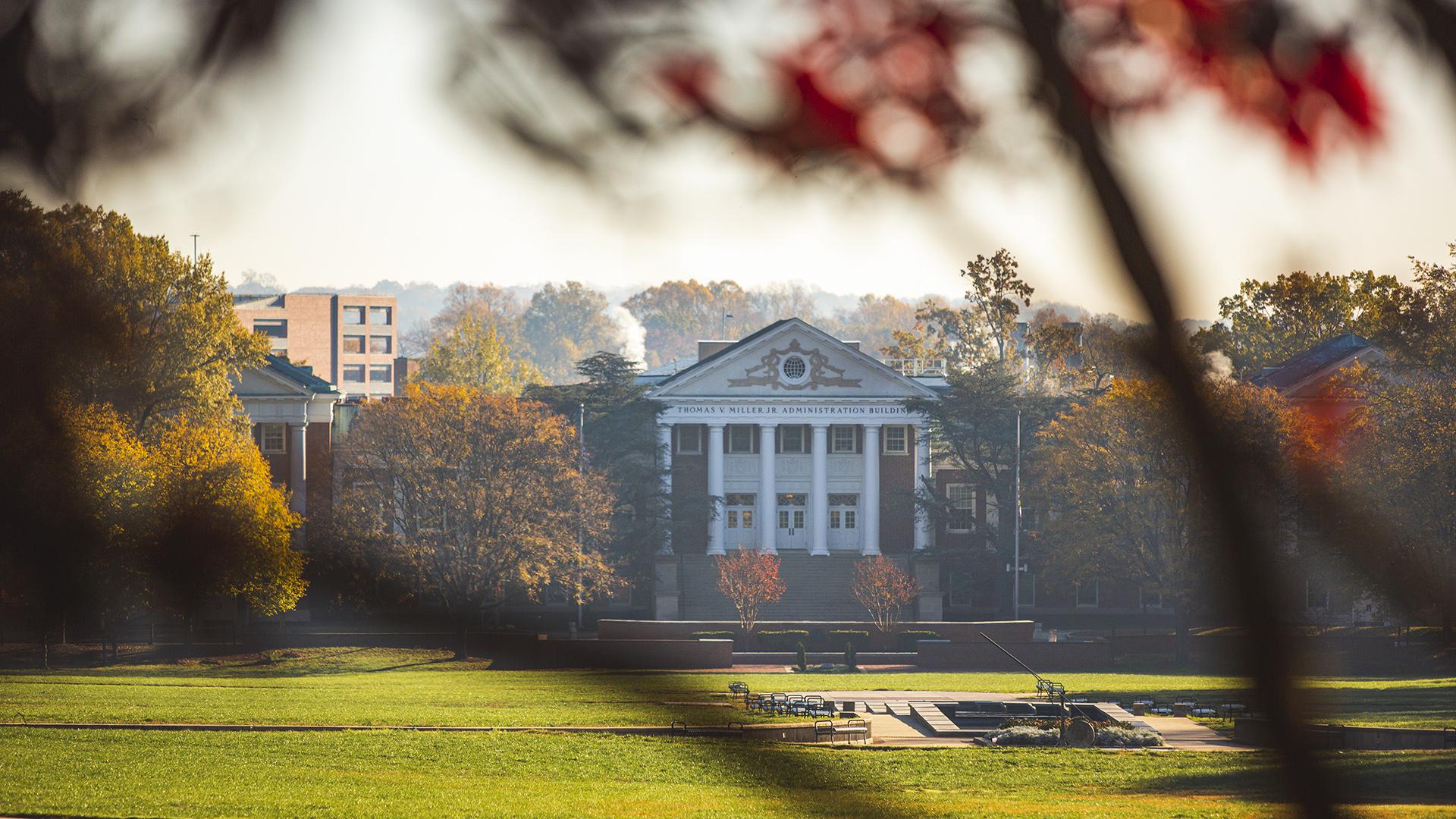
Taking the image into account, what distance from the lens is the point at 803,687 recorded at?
101ft

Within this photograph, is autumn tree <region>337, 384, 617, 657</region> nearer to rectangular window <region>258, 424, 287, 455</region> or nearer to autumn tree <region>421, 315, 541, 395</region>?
rectangular window <region>258, 424, 287, 455</region>

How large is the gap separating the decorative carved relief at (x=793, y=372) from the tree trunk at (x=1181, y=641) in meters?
16.6

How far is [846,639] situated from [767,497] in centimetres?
1198

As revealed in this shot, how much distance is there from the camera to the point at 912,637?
134 ft

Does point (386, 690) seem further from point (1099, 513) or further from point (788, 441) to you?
point (788, 441)

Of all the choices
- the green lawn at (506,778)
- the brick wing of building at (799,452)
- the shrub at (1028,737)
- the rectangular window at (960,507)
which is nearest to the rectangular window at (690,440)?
the brick wing of building at (799,452)

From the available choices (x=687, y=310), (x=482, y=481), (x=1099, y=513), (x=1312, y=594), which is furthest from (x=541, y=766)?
(x=1099, y=513)

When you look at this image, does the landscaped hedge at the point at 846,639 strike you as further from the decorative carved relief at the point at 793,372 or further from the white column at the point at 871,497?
the decorative carved relief at the point at 793,372

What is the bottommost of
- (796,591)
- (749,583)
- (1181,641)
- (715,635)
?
(1181,641)

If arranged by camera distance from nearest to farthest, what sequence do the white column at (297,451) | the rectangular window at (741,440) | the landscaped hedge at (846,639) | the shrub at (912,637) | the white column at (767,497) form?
the landscaped hedge at (846,639), the shrub at (912,637), the white column at (297,451), the white column at (767,497), the rectangular window at (741,440)

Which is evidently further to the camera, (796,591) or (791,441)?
(791,441)

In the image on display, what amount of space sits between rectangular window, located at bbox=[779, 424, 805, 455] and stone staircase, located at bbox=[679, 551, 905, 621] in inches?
174

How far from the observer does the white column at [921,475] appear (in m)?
50.2

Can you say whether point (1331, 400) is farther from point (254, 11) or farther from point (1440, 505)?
point (254, 11)
